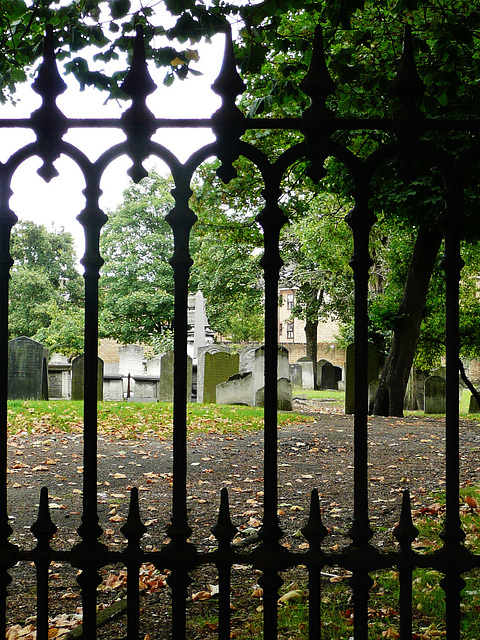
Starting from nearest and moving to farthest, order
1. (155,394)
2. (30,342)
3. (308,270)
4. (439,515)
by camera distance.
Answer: (439,515) < (30,342) < (155,394) < (308,270)

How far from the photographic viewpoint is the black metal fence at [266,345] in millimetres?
1688

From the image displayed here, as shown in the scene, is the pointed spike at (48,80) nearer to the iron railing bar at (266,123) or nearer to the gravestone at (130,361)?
the iron railing bar at (266,123)

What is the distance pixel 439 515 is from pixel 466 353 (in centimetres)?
1061

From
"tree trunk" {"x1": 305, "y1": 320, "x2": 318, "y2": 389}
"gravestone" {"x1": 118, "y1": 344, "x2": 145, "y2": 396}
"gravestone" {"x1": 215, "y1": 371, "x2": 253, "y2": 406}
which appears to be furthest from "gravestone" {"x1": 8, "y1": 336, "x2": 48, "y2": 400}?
"tree trunk" {"x1": 305, "y1": 320, "x2": 318, "y2": 389}

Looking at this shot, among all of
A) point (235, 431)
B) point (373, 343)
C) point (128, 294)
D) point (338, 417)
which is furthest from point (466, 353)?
point (128, 294)

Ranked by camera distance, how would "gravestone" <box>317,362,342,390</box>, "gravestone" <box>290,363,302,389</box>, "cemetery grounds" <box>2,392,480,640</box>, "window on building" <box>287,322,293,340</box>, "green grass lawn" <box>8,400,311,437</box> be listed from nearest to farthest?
"cemetery grounds" <box>2,392,480,640</box> < "green grass lawn" <box>8,400,311,437</box> < "gravestone" <box>290,363,302,389</box> < "gravestone" <box>317,362,342,390</box> < "window on building" <box>287,322,293,340</box>

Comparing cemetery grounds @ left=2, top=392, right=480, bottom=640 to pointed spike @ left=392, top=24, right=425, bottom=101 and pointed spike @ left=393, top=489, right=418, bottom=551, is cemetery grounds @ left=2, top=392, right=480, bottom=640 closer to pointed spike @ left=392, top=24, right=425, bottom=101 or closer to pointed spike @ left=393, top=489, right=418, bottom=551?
pointed spike @ left=393, top=489, right=418, bottom=551

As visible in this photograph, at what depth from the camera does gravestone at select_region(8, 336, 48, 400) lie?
13.9 metres

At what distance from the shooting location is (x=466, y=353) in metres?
14.2

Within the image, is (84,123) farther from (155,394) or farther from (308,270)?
(308,270)

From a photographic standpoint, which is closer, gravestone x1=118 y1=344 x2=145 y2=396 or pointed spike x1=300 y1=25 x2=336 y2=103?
pointed spike x1=300 y1=25 x2=336 y2=103

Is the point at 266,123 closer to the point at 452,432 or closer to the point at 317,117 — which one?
the point at 317,117

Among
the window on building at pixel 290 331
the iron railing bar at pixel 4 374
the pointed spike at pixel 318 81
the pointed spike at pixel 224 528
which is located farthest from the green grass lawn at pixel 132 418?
the window on building at pixel 290 331

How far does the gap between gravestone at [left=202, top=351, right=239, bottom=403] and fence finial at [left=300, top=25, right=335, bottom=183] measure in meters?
12.9
